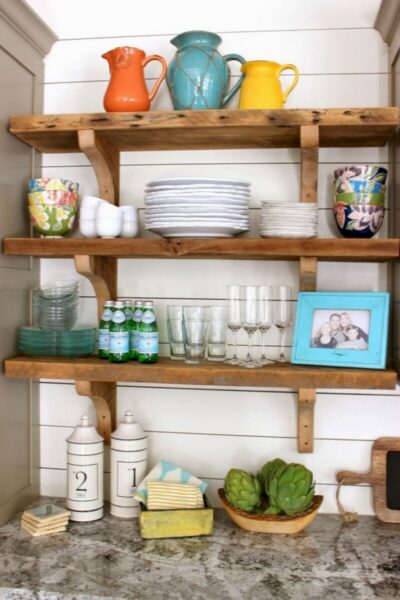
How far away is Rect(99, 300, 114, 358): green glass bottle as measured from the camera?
1584mm

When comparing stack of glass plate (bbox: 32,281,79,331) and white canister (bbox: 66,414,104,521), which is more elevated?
stack of glass plate (bbox: 32,281,79,331)

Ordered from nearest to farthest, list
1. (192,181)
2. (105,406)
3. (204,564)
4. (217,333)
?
(204,564) → (192,181) → (217,333) → (105,406)

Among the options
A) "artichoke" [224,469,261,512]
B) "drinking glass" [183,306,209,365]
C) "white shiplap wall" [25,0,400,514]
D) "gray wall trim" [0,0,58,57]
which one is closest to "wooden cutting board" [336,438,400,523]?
"white shiplap wall" [25,0,400,514]

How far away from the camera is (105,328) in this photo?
1.59 meters

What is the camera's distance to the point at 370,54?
165cm

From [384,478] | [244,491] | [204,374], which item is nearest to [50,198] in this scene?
[204,374]

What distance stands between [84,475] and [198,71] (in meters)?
1.06

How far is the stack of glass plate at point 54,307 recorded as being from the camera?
162cm

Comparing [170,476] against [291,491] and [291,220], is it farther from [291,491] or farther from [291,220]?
[291,220]

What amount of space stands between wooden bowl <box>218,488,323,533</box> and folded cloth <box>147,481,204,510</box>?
0.09m

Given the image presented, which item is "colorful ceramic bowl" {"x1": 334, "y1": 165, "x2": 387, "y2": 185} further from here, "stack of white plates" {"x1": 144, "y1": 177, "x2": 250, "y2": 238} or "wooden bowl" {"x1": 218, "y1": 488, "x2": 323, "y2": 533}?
"wooden bowl" {"x1": 218, "y1": 488, "x2": 323, "y2": 533}

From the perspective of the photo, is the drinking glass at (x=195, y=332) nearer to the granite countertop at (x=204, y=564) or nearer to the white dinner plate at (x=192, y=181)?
the white dinner plate at (x=192, y=181)

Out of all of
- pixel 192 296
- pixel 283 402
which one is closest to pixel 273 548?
pixel 283 402

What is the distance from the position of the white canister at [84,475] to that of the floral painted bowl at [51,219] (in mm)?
512
